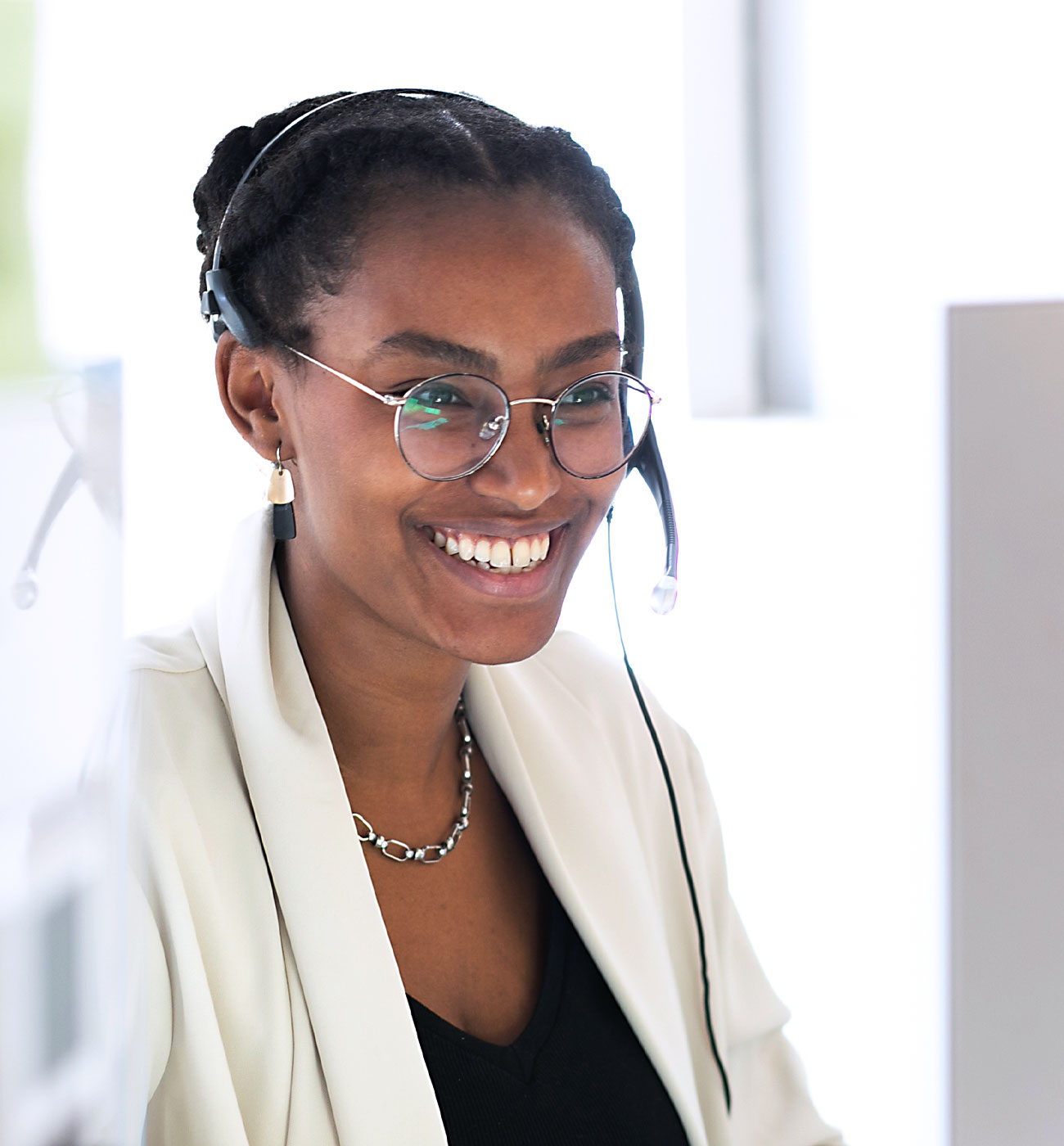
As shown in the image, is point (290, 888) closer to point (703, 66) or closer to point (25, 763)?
point (25, 763)

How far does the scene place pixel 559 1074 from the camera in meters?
1.10

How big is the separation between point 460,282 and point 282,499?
0.78 ft

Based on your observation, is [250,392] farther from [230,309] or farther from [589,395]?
[589,395]

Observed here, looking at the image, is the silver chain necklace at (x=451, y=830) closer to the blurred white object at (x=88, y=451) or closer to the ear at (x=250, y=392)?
the ear at (x=250, y=392)

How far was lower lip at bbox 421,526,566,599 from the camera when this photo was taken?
103 cm

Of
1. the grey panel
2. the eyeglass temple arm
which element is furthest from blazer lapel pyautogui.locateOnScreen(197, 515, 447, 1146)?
the grey panel

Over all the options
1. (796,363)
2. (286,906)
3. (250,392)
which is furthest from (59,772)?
(796,363)

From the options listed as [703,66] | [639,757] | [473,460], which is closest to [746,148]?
[703,66]

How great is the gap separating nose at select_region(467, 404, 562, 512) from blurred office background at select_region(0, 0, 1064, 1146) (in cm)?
23

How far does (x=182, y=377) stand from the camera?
0.87 metres

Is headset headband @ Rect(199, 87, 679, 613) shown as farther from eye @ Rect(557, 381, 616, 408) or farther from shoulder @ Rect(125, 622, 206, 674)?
shoulder @ Rect(125, 622, 206, 674)

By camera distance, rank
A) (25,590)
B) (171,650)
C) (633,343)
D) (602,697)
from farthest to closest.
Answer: (602,697) → (633,343) → (171,650) → (25,590)

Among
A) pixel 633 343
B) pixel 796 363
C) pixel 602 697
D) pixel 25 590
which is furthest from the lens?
pixel 796 363

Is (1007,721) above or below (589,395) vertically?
below
